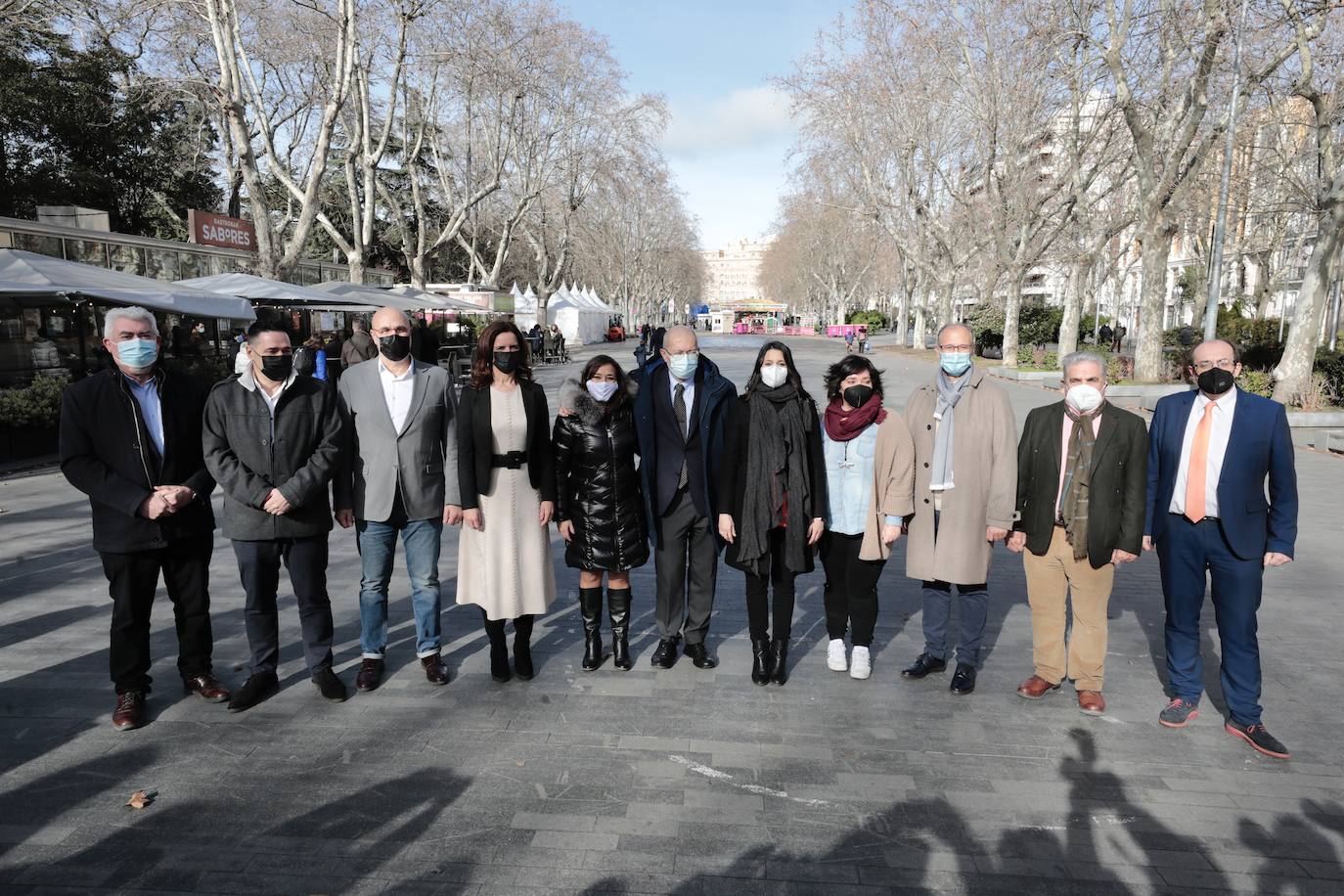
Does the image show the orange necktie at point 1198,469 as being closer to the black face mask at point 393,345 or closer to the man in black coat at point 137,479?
the black face mask at point 393,345

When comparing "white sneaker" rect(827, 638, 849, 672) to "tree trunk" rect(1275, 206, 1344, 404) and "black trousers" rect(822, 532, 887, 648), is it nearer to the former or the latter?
"black trousers" rect(822, 532, 887, 648)

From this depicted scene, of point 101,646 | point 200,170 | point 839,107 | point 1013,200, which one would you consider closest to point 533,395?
point 101,646

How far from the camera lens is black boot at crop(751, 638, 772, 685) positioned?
445 centimetres

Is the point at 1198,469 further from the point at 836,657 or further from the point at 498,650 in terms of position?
the point at 498,650

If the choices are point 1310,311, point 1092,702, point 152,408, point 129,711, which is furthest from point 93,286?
point 1310,311

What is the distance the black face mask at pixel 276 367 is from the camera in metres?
3.95

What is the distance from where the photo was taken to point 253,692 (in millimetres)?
4156

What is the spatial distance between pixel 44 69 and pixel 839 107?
2566 centimetres

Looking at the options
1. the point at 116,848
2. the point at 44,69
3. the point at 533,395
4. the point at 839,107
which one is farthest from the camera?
the point at 839,107

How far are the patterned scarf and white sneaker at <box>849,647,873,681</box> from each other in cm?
116

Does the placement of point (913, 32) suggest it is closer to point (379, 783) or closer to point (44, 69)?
point (44, 69)

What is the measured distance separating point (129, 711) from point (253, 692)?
0.51 m

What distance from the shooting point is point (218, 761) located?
11.9ft

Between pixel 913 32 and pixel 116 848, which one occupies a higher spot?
pixel 913 32
